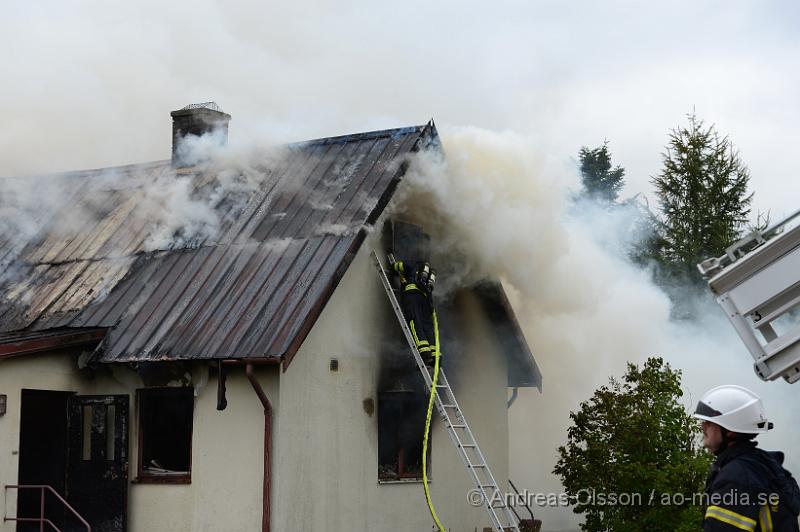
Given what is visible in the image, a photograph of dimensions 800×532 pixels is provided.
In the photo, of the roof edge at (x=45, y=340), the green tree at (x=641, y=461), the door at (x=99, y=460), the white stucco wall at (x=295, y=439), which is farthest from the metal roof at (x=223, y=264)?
the green tree at (x=641, y=461)

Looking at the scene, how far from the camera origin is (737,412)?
182 inches

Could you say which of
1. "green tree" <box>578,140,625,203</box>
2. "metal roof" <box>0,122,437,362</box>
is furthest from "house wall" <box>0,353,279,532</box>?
"green tree" <box>578,140,625,203</box>

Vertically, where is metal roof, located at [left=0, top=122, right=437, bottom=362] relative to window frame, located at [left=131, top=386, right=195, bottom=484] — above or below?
above

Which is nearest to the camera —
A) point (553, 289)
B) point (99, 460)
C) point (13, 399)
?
point (13, 399)

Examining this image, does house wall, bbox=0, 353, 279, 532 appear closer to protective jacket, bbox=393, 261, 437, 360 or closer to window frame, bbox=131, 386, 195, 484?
window frame, bbox=131, 386, 195, 484

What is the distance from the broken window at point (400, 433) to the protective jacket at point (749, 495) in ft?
26.9

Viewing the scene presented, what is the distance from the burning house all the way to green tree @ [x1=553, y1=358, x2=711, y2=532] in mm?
2345

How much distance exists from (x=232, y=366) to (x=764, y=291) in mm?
6743

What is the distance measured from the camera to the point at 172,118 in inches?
643

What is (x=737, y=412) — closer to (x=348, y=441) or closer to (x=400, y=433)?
(x=348, y=441)

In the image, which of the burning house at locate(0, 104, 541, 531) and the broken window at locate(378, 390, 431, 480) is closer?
the burning house at locate(0, 104, 541, 531)

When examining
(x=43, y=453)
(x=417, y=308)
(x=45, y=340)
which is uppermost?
(x=417, y=308)

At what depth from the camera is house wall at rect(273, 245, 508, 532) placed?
11.1m

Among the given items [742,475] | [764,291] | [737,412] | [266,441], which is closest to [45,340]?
[266,441]
